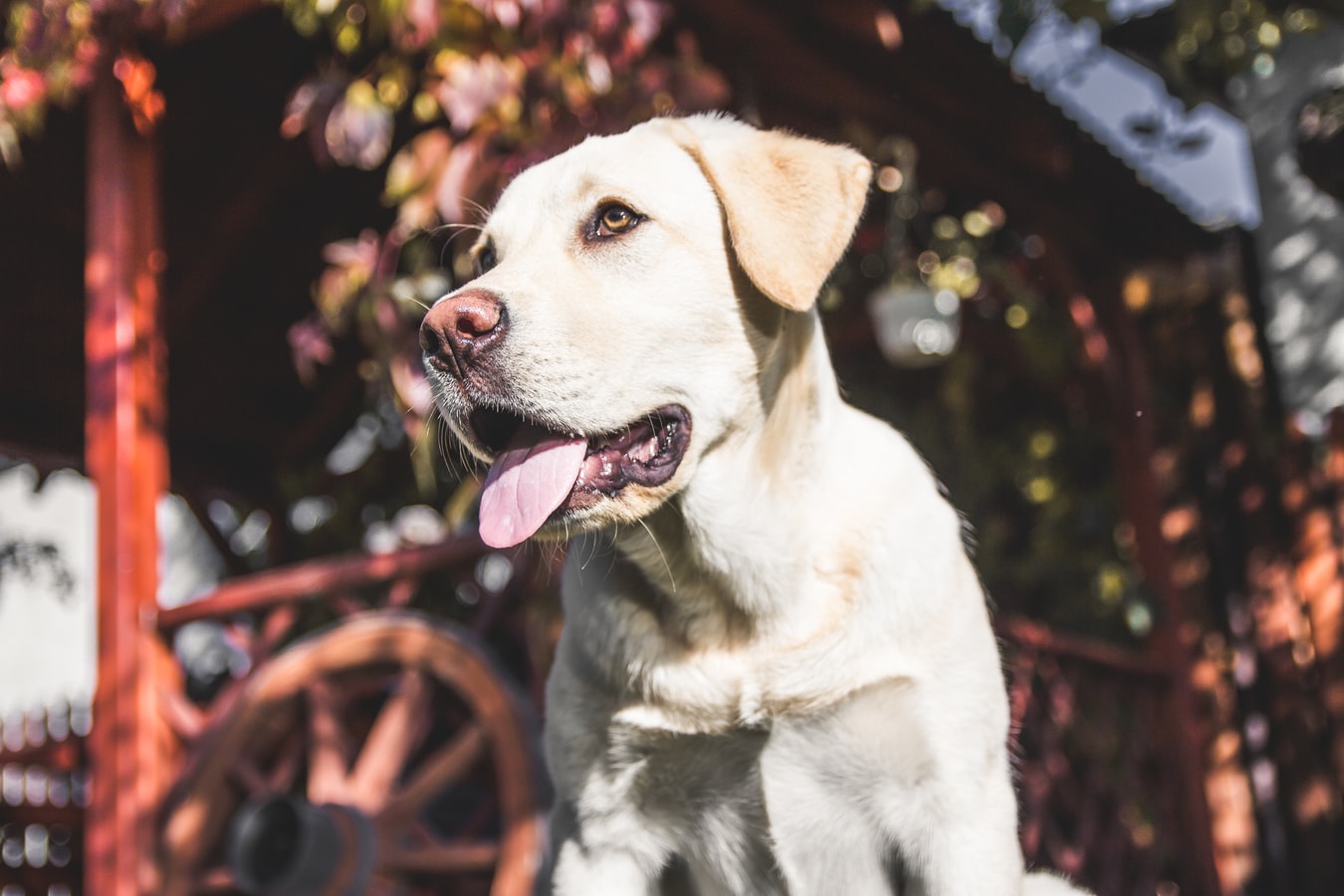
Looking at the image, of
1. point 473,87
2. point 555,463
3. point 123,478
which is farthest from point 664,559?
point 123,478

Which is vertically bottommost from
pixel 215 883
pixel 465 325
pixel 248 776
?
pixel 215 883

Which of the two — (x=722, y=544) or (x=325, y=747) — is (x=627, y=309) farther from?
(x=325, y=747)

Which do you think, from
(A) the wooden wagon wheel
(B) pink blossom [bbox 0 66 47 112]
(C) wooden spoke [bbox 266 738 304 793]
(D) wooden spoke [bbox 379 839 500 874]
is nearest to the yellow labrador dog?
(A) the wooden wagon wheel

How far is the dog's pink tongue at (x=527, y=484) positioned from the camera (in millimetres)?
1349

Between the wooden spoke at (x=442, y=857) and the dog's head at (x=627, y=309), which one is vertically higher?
the dog's head at (x=627, y=309)

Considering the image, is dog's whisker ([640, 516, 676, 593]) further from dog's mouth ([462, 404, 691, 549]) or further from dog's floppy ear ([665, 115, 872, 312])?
dog's floppy ear ([665, 115, 872, 312])

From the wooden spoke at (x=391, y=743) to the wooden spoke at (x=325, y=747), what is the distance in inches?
2.1

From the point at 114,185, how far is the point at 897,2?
8.12 ft

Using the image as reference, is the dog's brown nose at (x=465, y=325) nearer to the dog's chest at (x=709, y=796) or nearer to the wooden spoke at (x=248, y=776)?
the dog's chest at (x=709, y=796)

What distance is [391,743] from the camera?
3.03 meters

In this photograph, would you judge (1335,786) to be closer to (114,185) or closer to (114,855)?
(114,855)

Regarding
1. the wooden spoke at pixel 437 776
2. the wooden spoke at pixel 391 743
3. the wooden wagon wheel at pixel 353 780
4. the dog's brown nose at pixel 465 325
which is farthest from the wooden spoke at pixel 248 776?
the dog's brown nose at pixel 465 325

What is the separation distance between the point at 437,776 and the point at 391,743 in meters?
0.19

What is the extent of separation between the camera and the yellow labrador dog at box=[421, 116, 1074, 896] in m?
1.46
